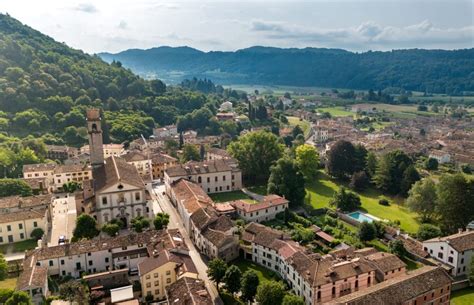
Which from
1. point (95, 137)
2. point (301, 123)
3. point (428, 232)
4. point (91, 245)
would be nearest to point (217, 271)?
point (91, 245)

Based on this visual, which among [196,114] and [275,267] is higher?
[196,114]

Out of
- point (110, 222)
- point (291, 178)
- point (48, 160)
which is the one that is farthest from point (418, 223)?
point (48, 160)

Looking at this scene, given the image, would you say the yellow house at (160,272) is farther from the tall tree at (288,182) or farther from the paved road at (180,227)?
the tall tree at (288,182)

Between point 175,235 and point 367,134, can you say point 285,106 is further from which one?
point 175,235

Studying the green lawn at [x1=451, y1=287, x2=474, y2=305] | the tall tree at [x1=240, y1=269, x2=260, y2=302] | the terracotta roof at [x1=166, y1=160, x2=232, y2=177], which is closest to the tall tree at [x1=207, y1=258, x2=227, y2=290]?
the tall tree at [x1=240, y1=269, x2=260, y2=302]

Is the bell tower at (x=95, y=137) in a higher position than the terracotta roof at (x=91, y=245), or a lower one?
higher

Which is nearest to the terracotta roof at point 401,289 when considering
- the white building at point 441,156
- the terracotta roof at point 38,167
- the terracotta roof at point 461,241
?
the terracotta roof at point 461,241

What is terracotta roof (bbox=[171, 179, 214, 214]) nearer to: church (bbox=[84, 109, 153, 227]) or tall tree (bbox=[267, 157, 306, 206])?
church (bbox=[84, 109, 153, 227])
